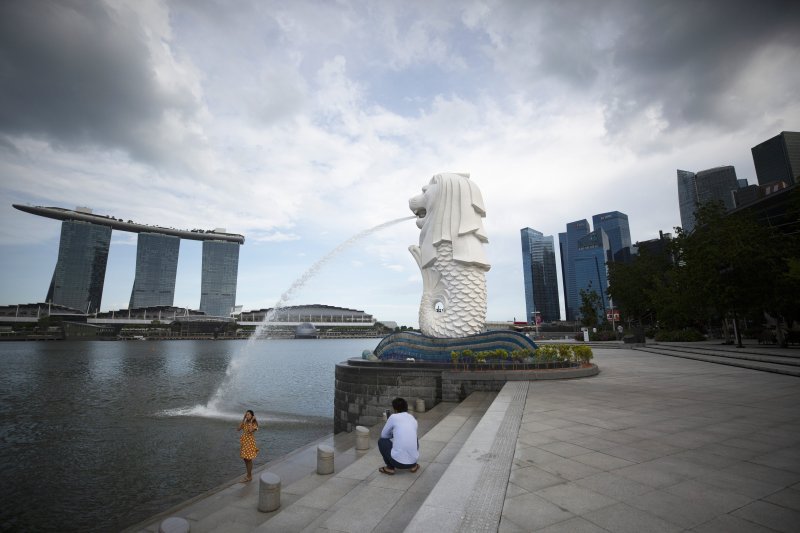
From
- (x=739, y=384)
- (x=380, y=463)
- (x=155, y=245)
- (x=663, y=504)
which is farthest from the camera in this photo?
(x=155, y=245)

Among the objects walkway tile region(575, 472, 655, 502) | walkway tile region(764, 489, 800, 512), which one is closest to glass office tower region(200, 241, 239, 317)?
walkway tile region(575, 472, 655, 502)

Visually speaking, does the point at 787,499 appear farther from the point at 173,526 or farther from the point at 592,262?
the point at 592,262

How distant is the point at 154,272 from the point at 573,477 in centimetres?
18997

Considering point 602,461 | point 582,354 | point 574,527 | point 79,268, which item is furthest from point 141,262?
point 574,527

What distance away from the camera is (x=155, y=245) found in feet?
535

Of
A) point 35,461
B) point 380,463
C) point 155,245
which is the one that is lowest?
point 35,461

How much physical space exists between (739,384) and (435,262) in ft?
39.6

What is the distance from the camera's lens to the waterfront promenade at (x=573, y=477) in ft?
11.2

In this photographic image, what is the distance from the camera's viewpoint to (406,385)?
1205 cm

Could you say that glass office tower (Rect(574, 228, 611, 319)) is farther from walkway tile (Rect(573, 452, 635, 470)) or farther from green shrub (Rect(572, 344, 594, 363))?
walkway tile (Rect(573, 452, 635, 470))

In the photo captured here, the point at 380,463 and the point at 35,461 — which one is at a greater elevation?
the point at 380,463

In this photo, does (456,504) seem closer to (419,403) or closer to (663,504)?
(663,504)

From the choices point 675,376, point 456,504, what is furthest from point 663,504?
point 675,376

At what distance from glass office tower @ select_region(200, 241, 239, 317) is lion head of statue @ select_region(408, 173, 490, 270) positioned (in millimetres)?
171215
